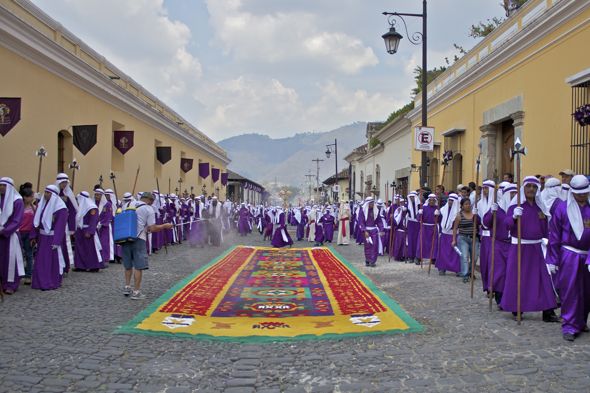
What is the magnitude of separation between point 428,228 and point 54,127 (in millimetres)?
10102

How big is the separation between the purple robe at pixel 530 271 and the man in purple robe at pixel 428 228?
553 cm

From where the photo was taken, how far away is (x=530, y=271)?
7.32m

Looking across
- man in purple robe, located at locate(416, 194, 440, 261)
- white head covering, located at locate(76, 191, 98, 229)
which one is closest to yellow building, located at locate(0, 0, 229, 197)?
white head covering, located at locate(76, 191, 98, 229)

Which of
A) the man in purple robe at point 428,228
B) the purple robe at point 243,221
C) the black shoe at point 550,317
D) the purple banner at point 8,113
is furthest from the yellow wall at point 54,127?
the black shoe at point 550,317

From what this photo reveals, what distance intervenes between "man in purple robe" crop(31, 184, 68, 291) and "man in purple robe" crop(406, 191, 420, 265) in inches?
329

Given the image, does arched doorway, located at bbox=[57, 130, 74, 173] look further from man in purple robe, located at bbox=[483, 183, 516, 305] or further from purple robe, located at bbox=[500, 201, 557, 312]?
purple robe, located at bbox=[500, 201, 557, 312]

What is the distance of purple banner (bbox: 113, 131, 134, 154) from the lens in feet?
63.5

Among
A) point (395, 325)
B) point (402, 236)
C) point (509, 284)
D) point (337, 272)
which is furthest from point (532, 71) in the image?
point (395, 325)

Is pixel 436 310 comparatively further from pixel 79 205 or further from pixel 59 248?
pixel 79 205

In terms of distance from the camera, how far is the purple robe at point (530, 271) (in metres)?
7.23

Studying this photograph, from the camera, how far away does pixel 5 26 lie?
472 inches

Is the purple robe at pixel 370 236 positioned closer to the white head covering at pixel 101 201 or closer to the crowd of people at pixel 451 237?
the crowd of people at pixel 451 237

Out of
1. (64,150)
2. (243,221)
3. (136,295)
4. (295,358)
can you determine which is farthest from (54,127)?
(243,221)

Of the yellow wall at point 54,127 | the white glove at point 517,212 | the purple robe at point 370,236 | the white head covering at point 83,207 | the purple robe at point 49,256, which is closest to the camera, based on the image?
the white glove at point 517,212
